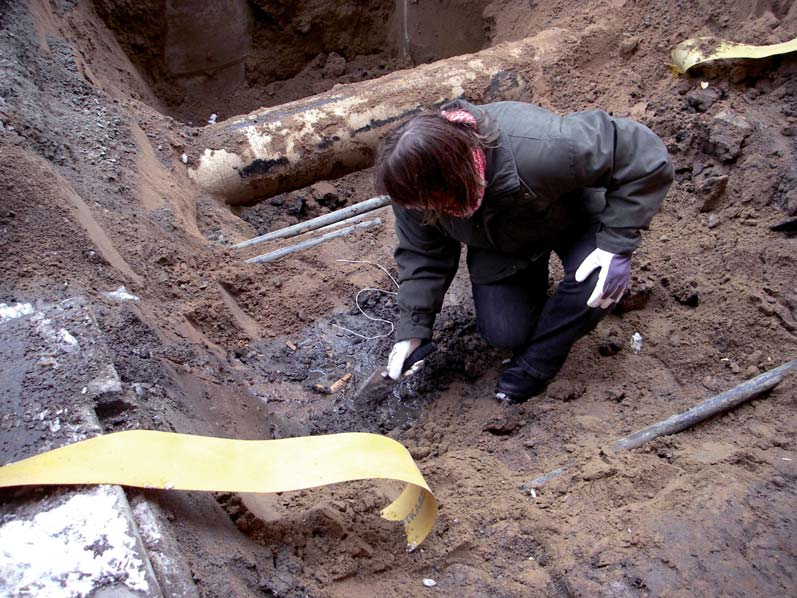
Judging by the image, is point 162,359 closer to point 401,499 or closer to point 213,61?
point 401,499

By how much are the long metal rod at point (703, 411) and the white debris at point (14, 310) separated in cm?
185

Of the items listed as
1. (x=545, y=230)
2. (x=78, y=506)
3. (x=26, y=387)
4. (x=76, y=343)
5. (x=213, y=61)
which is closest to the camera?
(x=78, y=506)

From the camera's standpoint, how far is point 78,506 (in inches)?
66.3

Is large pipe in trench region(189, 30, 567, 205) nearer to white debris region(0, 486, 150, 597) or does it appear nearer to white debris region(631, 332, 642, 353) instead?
white debris region(631, 332, 642, 353)

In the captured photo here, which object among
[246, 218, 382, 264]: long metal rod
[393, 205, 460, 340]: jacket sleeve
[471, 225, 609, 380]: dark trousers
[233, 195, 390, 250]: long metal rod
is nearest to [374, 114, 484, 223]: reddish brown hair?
[393, 205, 460, 340]: jacket sleeve

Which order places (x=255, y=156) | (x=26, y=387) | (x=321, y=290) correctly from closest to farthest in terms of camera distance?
(x=26, y=387) → (x=321, y=290) → (x=255, y=156)

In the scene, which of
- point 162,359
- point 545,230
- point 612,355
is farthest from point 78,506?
point 612,355

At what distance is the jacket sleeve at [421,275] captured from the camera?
2709 mm

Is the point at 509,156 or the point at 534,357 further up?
the point at 509,156

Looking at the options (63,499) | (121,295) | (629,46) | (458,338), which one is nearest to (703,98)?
(629,46)

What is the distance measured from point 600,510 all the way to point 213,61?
509 cm

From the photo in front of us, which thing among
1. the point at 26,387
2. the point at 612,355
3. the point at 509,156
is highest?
the point at 509,156

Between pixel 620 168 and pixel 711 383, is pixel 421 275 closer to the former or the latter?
pixel 620 168

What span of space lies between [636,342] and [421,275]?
101cm
